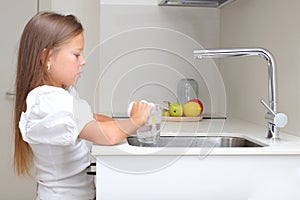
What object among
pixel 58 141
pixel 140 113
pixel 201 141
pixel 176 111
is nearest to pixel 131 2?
pixel 176 111

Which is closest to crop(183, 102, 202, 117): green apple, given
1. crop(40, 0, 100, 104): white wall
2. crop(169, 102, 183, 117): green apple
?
crop(169, 102, 183, 117): green apple

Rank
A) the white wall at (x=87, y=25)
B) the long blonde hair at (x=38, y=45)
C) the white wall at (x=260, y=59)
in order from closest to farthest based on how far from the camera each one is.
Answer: the long blonde hair at (x=38, y=45) < the white wall at (x=260, y=59) < the white wall at (x=87, y=25)

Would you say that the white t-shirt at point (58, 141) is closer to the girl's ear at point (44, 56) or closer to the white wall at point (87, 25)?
the girl's ear at point (44, 56)

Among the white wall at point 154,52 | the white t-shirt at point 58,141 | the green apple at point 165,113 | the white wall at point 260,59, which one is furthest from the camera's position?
the white wall at point 154,52

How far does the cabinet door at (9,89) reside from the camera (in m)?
2.75

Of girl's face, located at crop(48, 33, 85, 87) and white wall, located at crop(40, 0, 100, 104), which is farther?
white wall, located at crop(40, 0, 100, 104)

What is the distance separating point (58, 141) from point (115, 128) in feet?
0.52

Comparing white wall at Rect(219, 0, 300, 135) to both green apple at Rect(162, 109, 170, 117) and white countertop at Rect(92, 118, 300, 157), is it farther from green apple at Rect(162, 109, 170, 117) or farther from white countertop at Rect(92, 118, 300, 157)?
green apple at Rect(162, 109, 170, 117)

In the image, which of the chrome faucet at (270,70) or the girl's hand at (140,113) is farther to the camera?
the chrome faucet at (270,70)

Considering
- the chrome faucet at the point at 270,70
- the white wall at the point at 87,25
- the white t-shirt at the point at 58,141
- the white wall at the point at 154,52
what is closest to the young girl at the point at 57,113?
the white t-shirt at the point at 58,141

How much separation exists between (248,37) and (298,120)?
0.59m

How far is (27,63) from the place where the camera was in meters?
1.16

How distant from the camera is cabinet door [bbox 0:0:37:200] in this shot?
2746 mm

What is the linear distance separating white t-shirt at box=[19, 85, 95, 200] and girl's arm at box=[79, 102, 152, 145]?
0.02m
